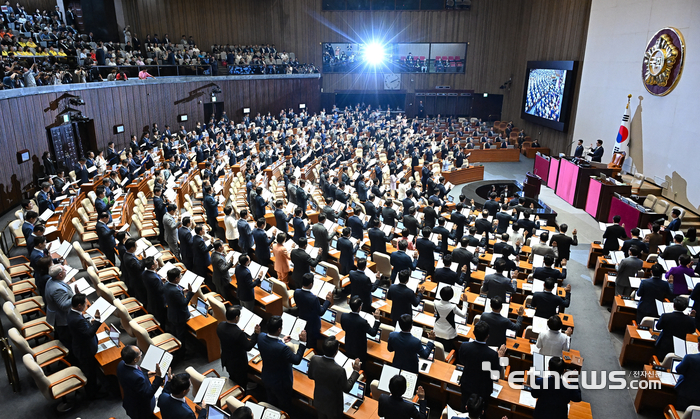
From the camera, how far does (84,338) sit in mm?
5562

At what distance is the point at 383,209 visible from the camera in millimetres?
11062

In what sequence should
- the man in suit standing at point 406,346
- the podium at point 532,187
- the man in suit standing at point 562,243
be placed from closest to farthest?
the man in suit standing at point 406,346
the man in suit standing at point 562,243
the podium at point 532,187

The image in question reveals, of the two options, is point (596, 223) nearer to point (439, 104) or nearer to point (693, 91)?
point (693, 91)

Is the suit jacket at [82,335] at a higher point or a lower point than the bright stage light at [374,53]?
lower

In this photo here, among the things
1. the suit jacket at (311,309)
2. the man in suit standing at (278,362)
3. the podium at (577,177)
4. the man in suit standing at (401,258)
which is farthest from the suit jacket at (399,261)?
the podium at (577,177)

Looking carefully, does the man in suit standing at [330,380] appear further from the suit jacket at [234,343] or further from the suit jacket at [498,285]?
the suit jacket at [498,285]

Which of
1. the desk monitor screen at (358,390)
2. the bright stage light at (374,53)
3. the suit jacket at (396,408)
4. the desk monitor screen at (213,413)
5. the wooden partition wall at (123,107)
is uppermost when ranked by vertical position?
the bright stage light at (374,53)

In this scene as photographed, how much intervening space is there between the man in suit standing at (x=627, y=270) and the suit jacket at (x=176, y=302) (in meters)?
7.65

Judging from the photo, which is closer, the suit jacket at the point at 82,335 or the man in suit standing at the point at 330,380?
the man in suit standing at the point at 330,380

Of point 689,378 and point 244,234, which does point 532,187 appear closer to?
point 244,234

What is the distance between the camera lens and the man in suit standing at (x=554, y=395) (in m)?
4.58

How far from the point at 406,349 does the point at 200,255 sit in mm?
4690

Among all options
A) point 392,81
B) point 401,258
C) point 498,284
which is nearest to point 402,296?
point 401,258

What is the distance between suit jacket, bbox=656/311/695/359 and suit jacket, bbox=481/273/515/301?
2.08 meters
